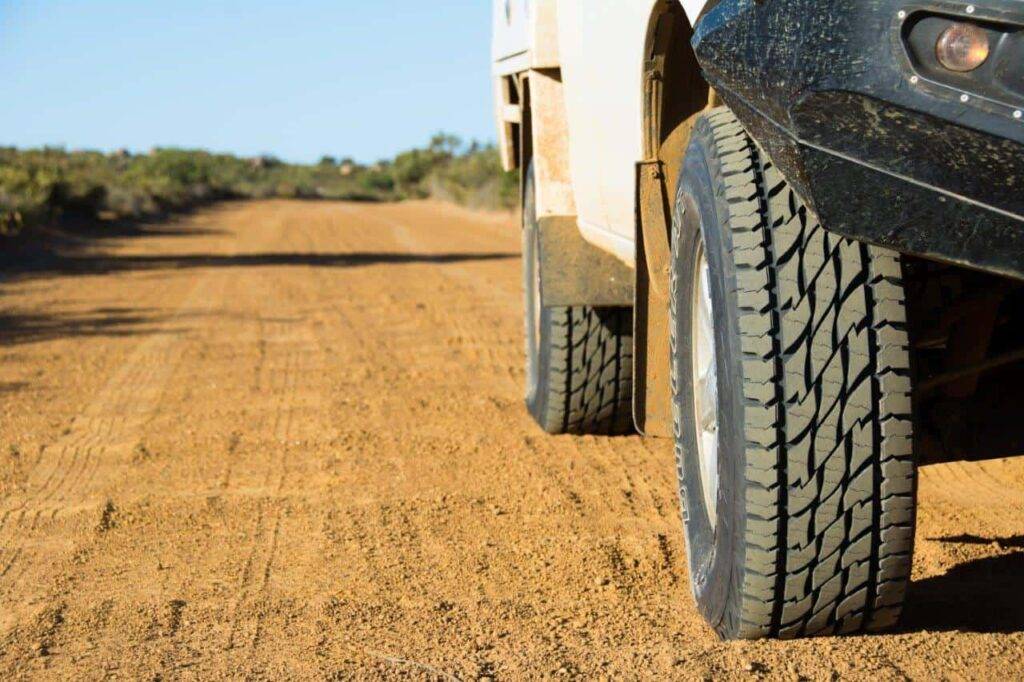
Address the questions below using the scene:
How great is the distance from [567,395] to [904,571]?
315cm

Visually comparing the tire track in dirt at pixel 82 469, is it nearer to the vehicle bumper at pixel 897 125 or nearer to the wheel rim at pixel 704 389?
the wheel rim at pixel 704 389

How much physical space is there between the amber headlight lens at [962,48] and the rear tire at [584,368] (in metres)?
3.38

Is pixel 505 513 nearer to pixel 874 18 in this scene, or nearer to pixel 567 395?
pixel 567 395

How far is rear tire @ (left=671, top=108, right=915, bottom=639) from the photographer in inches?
99.5

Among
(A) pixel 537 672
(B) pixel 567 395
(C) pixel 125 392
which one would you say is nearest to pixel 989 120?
(A) pixel 537 672

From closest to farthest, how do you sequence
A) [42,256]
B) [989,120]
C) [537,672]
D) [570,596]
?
1. [989,120]
2. [537,672]
3. [570,596]
4. [42,256]

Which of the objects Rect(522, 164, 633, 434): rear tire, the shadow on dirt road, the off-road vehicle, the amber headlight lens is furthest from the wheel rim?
Rect(522, 164, 633, 434): rear tire

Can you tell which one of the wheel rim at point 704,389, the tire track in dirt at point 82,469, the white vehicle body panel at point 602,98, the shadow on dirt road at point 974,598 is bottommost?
the tire track in dirt at point 82,469

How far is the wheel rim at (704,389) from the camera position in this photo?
3.08 meters

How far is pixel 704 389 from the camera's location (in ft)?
10.3

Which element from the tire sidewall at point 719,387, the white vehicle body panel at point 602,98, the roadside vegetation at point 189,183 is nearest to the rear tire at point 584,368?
the white vehicle body panel at point 602,98

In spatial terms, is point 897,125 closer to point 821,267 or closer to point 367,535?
point 821,267

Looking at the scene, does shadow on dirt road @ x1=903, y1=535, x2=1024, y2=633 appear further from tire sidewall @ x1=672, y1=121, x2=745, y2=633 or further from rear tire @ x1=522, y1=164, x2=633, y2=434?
rear tire @ x1=522, y1=164, x2=633, y2=434

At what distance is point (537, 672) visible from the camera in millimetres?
2875
